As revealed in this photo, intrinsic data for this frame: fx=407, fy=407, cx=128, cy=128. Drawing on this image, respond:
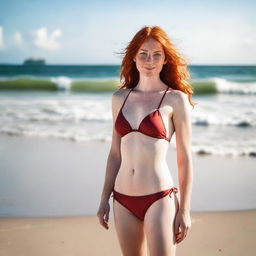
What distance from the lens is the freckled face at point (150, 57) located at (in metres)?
2.00

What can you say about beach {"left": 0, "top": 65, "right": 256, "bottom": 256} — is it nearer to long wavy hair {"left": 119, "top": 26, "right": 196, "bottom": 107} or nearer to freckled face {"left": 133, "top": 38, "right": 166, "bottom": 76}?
long wavy hair {"left": 119, "top": 26, "right": 196, "bottom": 107}

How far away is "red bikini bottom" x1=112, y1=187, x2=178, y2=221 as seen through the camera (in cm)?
192

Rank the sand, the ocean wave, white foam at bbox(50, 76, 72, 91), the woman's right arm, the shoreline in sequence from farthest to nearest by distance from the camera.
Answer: white foam at bbox(50, 76, 72, 91)
the ocean wave
the shoreline
the sand
the woman's right arm

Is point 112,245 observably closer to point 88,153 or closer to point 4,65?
point 88,153

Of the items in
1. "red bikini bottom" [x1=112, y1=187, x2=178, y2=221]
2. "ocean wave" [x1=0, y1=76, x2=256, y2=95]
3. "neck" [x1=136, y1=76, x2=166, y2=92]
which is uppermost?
"neck" [x1=136, y1=76, x2=166, y2=92]

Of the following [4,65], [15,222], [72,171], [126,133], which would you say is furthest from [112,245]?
[4,65]

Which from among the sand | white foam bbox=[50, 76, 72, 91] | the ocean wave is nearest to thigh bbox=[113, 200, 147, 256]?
the sand

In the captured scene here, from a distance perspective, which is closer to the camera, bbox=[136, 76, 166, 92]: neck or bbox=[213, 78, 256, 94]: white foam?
bbox=[136, 76, 166, 92]: neck

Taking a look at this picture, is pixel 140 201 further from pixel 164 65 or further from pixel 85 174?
pixel 85 174

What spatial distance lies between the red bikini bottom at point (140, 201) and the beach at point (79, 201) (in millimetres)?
1386

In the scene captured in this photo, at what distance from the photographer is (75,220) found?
12.4 feet

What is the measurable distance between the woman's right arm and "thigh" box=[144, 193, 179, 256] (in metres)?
0.29

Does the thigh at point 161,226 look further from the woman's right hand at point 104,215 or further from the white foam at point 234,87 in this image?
the white foam at point 234,87

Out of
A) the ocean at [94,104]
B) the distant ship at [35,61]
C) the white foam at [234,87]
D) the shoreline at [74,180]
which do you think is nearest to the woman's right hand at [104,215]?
the shoreline at [74,180]
